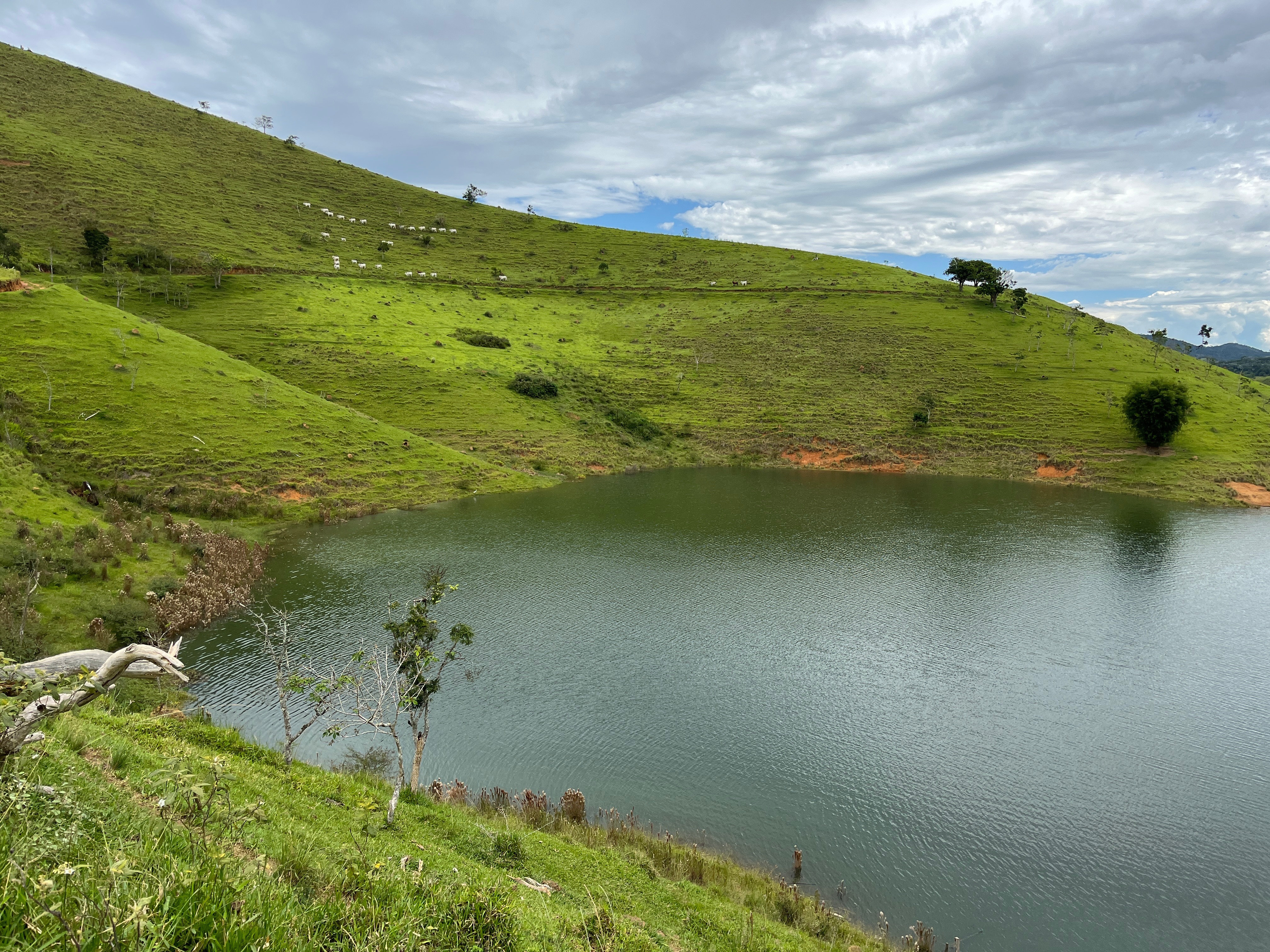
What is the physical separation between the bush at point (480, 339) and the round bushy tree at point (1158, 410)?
87289 mm

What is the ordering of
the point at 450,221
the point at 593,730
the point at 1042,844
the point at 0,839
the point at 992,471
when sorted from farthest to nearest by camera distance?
1. the point at 450,221
2. the point at 992,471
3. the point at 593,730
4. the point at 1042,844
5. the point at 0,839

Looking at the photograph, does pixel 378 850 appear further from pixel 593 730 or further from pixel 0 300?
pixel 0 300

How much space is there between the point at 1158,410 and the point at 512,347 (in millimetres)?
88542

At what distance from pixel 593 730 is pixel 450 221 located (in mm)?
152416

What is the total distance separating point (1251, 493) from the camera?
234 feet

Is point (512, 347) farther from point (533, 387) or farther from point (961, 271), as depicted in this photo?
point (961, 271)

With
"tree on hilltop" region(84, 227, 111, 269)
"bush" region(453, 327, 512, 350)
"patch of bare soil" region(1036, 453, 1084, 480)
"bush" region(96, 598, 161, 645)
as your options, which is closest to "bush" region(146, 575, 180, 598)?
"bush" region(96, 598, 161, 645)

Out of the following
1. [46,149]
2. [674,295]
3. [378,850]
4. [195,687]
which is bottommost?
[195,687]

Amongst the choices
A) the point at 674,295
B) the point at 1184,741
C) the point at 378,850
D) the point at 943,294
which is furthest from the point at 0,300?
the point at 943,294

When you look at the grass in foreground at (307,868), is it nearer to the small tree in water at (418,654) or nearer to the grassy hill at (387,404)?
the grassy hill at (387,404)

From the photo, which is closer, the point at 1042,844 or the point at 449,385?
the point at 1042,844

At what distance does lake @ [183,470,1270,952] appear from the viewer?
60.2 feet

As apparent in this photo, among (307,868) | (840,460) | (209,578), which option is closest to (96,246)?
(209,578)

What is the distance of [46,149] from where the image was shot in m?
108
